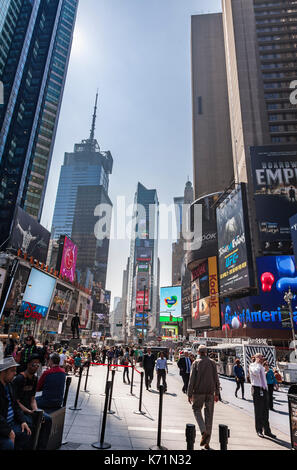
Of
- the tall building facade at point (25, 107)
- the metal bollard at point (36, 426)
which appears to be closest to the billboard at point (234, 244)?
the metal bollard at point (36, 426)

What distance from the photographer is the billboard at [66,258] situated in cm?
5972

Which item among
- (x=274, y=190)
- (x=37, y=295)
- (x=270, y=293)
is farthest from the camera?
(x=274, y=190)

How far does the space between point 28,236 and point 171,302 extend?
49.4 meters

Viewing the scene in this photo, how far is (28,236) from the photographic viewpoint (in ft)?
159

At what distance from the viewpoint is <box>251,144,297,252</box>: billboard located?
4238 cm

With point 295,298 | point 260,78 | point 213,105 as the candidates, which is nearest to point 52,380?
point 295,298

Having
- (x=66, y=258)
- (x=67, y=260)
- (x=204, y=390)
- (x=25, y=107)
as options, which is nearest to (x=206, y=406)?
(x=204, y=390)

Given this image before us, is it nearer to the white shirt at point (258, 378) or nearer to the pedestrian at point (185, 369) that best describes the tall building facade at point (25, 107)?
the pedestrian at point (185, 369)

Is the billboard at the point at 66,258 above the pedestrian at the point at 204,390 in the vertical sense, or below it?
above

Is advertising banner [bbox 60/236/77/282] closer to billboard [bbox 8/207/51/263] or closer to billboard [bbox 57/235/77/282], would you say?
billboard [bbox 57/235/77/282]

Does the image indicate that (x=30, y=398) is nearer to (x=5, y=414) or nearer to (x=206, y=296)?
(x=5, y=414)

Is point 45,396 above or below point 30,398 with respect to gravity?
below

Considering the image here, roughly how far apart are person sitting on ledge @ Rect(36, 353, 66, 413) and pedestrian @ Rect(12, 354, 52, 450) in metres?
0.56

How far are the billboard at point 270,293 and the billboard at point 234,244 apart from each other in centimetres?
319
